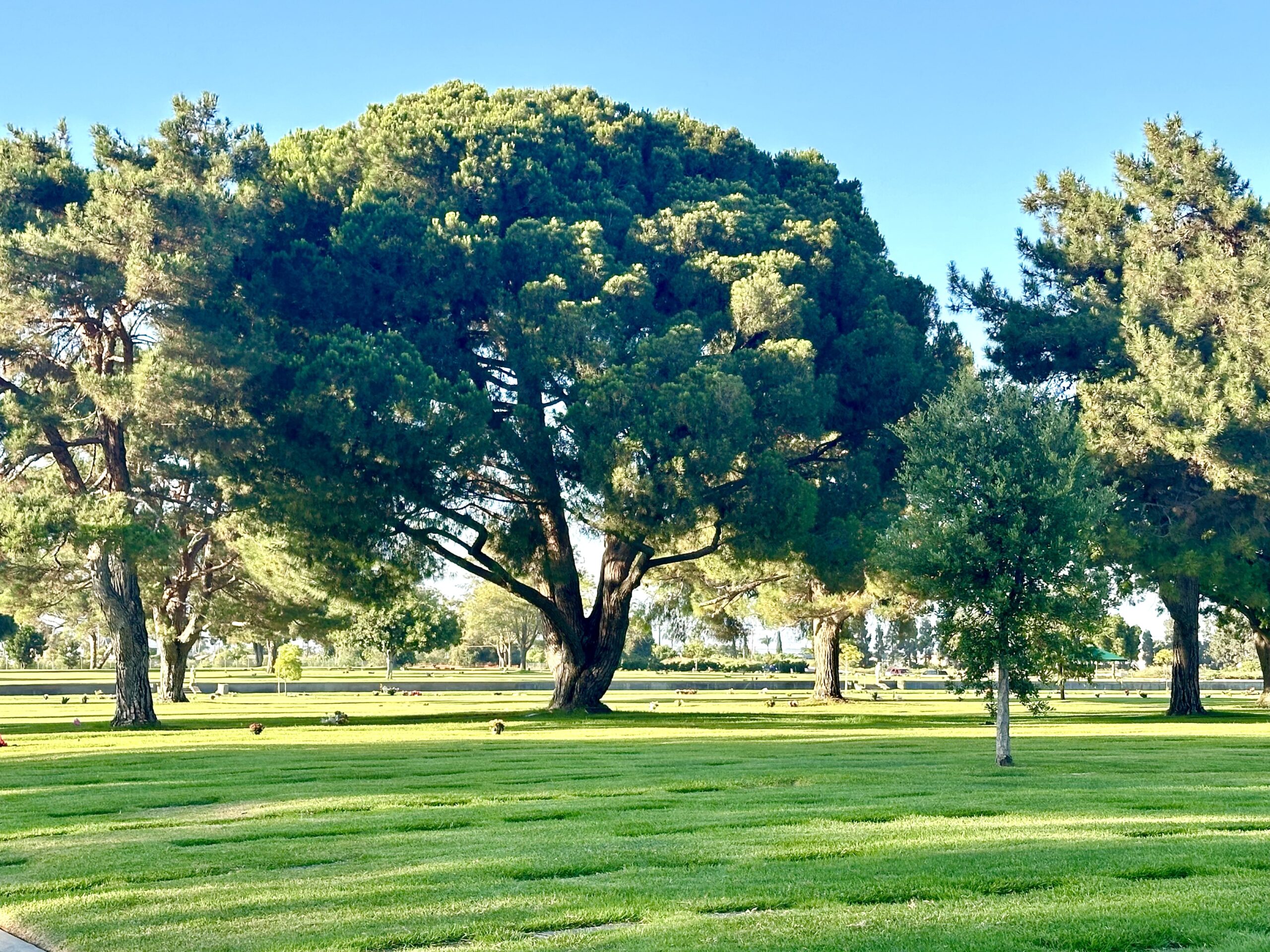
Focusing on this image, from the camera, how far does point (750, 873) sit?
30.3ft

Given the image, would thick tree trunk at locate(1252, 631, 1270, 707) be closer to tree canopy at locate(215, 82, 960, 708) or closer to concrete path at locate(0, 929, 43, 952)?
tree canopy at locate(215, 82, 960, 708)

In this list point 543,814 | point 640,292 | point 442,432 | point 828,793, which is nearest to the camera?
point 543,814

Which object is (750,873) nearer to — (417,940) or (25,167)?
(417,940)

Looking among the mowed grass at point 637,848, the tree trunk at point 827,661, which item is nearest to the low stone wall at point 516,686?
the tree trunk at point 827,661

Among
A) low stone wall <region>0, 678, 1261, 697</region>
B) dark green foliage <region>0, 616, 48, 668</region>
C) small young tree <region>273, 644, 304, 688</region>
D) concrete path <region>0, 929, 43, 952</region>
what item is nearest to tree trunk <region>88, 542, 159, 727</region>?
concrete path <region>0, 929, 43, 952</region>

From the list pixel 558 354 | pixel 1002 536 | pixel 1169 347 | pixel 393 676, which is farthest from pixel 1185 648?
pixel 393 676

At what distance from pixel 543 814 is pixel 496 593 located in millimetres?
102785

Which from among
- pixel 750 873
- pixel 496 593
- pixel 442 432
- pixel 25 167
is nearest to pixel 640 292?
pixel 442 432

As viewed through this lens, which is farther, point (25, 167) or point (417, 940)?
point (25, 167)

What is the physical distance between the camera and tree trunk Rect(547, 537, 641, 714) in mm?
39375

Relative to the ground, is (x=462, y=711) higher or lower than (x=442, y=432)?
→ lower

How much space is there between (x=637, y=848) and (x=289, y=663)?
59.8 metres

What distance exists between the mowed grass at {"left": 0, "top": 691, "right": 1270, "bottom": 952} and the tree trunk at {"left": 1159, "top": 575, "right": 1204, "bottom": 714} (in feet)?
56.4

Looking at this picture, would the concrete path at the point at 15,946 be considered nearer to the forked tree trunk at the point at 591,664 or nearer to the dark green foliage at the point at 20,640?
the forked tree trunk at the point at 591,664
